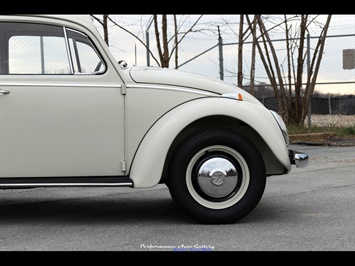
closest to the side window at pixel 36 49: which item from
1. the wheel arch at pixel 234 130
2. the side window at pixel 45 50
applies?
the side window at pixel 45 50

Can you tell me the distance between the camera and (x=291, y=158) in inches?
197

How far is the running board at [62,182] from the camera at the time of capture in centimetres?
461

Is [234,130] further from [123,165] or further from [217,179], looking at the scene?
[123,165]

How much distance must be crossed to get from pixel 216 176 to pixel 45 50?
5.80 feet

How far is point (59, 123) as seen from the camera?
4.63 meters

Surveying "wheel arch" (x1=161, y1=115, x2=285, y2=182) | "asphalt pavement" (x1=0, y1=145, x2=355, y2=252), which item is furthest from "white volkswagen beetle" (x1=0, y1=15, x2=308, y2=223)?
"asphalt pavement" (x1=0, y1=145, x2=355, y2=252)

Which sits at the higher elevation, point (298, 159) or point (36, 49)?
point (36, 49)

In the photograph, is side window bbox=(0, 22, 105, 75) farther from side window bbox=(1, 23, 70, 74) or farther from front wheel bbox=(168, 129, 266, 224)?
front wheel bbox=(168, 129, 266, 224)

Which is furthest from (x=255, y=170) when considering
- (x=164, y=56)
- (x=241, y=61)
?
(x=241, y=61)

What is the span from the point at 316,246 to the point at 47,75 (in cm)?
244

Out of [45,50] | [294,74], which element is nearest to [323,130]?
[294,74]

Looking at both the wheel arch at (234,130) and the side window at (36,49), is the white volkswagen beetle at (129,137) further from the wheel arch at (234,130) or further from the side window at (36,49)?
the wheel arch at (234,130)

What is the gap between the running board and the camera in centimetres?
461

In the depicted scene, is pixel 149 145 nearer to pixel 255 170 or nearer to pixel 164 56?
pixel 255 170
